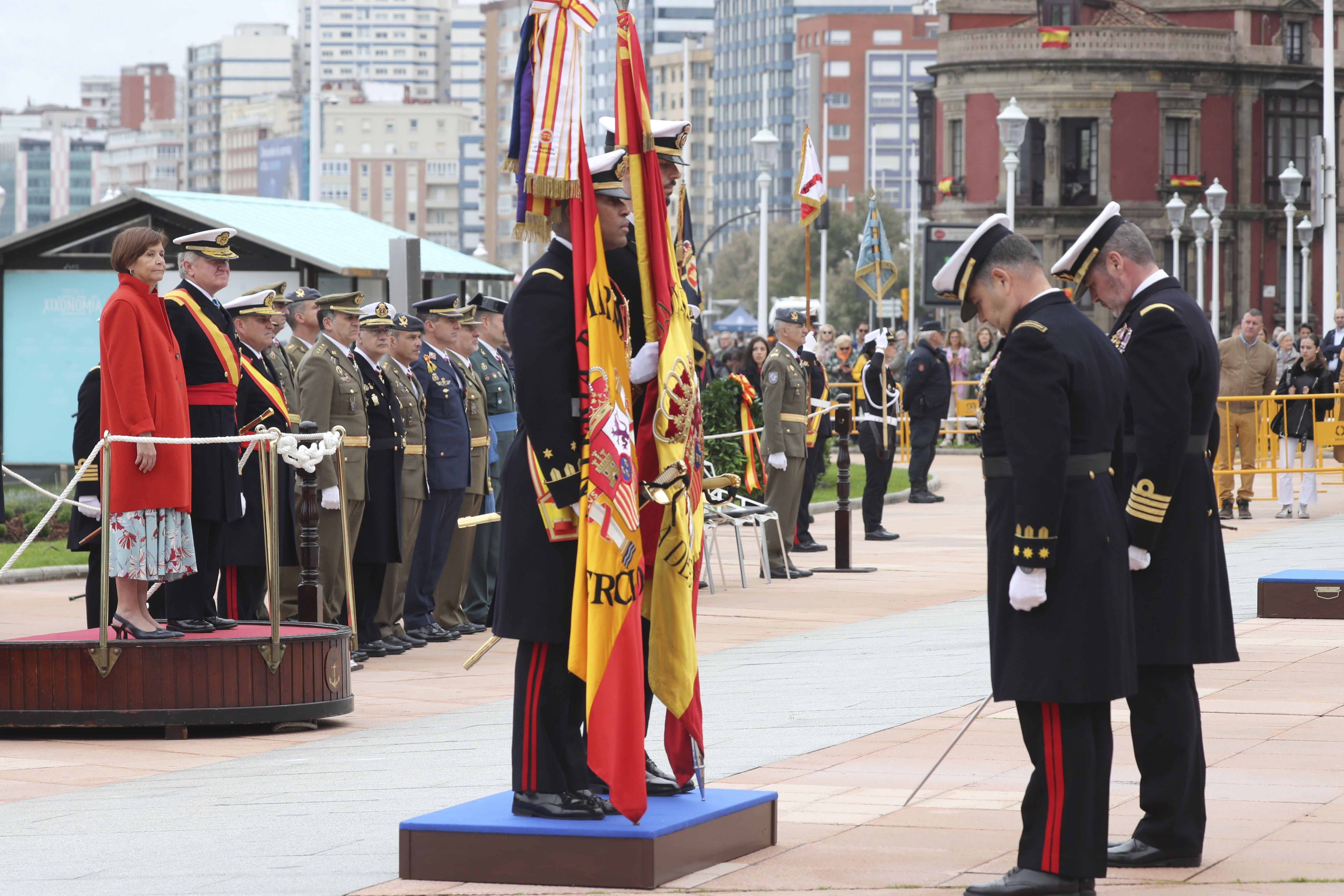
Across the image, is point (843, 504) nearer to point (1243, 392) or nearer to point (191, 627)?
point (1243, 392)

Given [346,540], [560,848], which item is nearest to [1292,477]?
[346,540]

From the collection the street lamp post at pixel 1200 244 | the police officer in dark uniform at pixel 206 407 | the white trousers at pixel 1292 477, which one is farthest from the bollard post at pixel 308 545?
the street lamp post at pixel 1200 244

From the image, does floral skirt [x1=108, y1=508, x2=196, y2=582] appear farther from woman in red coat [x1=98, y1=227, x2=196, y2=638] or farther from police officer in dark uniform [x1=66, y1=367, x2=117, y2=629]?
police officer in dark uniform [x1=66, y1=367, x2=117, y2=629]

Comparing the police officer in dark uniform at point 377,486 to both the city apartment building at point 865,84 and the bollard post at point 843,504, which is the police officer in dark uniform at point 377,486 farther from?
the city apartment building at point 865,84

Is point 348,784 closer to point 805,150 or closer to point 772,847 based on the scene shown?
point 772,847

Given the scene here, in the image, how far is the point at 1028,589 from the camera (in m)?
5.32

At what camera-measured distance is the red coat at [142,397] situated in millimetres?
8547

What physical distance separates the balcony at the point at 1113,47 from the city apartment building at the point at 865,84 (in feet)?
279

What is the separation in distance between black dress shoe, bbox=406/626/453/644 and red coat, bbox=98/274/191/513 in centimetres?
337

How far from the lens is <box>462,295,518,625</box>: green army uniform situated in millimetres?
13008

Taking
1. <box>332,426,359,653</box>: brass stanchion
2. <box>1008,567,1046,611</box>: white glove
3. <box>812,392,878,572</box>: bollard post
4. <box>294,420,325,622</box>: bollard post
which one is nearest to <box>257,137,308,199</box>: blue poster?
<box>812,392,878,572</box>: bollard post

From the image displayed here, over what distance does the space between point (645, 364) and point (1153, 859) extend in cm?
210

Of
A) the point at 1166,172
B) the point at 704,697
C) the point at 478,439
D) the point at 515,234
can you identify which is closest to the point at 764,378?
the point at 478,439

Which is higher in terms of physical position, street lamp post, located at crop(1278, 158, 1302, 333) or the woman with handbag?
street lamp post, located at crop(1278, 158, 1302, 333)
